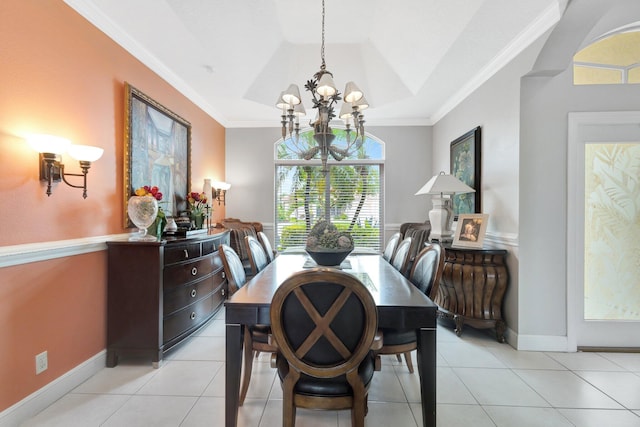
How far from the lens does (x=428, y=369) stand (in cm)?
145

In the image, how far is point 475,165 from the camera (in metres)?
3.35

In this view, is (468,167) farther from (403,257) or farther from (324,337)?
(324,337)

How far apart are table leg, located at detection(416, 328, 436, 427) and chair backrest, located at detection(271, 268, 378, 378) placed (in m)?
0.38

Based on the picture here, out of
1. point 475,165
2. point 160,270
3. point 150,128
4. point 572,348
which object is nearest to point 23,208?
point 160,270

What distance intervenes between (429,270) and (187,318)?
86.9 inches

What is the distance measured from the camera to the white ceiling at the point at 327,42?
2408mm

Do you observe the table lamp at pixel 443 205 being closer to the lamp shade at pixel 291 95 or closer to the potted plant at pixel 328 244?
the potted plant at pixel 328 244

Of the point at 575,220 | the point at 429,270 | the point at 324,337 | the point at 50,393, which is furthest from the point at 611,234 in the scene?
the point at 50,393

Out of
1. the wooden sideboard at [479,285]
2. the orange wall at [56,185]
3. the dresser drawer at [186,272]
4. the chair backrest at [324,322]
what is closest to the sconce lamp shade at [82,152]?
the orange wall at [56,185]

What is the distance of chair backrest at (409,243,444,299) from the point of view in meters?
1.78

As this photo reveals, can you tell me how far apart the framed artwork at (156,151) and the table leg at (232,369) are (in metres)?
1.78

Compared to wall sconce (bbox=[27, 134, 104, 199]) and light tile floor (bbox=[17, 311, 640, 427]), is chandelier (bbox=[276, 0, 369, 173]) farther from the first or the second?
light tile floor (bbox=[17, 311, 640, 427])

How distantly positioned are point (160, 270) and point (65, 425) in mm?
1037

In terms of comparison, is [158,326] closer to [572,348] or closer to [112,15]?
[112,15]
